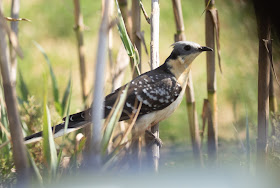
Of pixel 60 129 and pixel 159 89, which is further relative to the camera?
pixel 159 89

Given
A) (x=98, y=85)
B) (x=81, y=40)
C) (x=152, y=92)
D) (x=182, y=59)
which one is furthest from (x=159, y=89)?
(x=98, y=85)

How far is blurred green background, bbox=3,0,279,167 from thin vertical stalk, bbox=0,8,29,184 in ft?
1.97

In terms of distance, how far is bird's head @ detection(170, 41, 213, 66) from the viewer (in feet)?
4.92

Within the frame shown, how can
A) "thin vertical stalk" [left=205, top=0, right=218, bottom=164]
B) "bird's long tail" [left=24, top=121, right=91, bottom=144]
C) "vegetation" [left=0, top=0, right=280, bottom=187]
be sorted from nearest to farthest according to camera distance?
1. "vegetation" [left=0, top=0, right=280, bottom=187]
2. "bird's long tail" [left=24, top=121, right=91, bottom=144]
3. "thin vertical stalk" [left=205, top=0, right=218, bottom=164]

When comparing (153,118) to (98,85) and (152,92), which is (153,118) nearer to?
(152,92)

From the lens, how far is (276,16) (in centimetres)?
93

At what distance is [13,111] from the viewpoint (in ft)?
2.68

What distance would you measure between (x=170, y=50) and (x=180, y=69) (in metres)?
1.49

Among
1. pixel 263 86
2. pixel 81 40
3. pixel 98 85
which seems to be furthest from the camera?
pixel 81 40

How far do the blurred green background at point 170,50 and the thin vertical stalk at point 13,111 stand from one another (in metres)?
0.60

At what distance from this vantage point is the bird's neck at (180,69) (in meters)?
1.56

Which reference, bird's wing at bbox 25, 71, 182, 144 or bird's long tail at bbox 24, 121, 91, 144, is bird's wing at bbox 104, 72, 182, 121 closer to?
bird's wing at bbox 25, 71, 182, 144

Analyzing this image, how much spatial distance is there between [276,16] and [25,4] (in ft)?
9.76

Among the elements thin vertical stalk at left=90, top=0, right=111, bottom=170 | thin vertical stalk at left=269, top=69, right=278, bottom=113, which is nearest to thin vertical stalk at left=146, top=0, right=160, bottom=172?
thin vertical stalk at left=269, top=69, right=278, bottom=113
